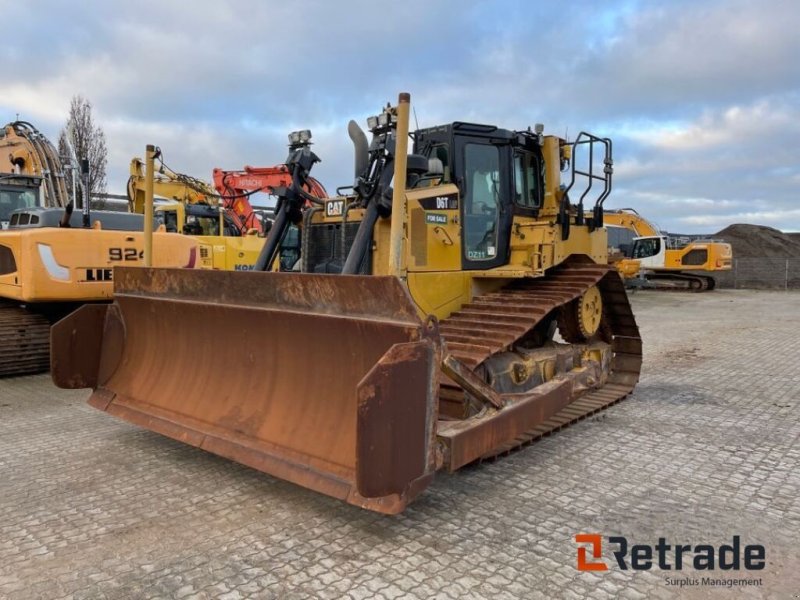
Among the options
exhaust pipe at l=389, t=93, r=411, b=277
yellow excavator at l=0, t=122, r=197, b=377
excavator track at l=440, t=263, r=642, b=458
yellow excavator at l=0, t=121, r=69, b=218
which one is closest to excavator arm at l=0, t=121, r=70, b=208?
yellow excavator at l=0, t=121, r=69, b=218

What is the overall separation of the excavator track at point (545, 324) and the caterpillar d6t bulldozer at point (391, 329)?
0.02 metres

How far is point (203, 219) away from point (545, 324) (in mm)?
9799

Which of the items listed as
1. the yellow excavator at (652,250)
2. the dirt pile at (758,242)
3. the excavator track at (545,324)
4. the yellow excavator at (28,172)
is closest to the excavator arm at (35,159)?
the yellow excavator at (28,172)

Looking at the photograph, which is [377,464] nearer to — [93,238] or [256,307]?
[256,307]

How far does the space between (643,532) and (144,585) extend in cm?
245

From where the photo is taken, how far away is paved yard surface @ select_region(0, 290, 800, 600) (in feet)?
9.18

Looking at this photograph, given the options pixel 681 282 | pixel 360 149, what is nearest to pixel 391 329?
pixel 360 149

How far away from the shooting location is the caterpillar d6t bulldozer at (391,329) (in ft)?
10.4

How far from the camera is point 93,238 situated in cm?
695

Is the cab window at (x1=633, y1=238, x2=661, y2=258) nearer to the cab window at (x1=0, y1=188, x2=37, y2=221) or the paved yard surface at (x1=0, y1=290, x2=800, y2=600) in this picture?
the paved yard surface at (x1=0, y1=290, x2=800, y2=600)

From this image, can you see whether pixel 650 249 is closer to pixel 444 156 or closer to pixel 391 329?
pixel 444 156

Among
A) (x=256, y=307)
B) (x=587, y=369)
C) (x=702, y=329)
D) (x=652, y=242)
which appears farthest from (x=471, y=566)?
(x=652, y=242)

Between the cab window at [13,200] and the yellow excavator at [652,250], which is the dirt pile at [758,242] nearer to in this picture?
the yellow excavator at [652,250]

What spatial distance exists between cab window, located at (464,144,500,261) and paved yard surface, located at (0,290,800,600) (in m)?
1.67
